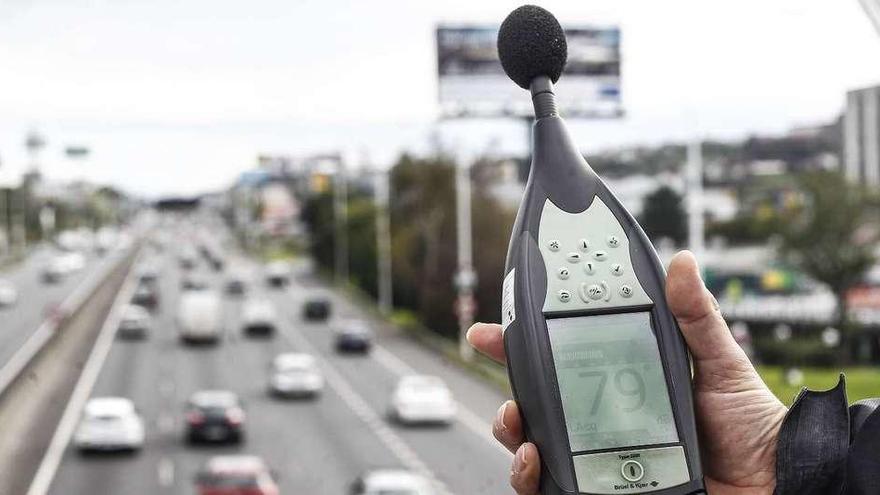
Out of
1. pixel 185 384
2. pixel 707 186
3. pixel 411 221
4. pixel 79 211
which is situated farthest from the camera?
pixel 707 186

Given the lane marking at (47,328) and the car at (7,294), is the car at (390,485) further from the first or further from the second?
the car at (7,294)

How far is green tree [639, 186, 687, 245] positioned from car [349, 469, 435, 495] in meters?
6.46

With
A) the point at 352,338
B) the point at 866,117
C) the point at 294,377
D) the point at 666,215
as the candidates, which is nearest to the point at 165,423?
the point at 294,377

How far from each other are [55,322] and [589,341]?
1.75 m

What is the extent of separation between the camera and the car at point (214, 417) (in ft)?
20.3

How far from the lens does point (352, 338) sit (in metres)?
10.8

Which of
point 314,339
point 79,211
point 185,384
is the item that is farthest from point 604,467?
point 314,339

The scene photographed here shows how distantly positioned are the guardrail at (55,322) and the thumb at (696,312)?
129 centimetres

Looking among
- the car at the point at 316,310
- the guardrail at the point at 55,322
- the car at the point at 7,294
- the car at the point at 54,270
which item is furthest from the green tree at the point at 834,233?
the car at the point at 7,294

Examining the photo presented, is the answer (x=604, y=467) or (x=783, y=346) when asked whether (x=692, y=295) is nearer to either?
(x=604, y=467)

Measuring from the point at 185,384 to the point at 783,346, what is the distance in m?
8.19

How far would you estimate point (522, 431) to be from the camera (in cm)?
84

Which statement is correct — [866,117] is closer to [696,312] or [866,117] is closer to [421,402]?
[696,312]

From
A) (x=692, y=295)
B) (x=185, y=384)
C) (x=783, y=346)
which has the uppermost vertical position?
(x=692, y=295)
